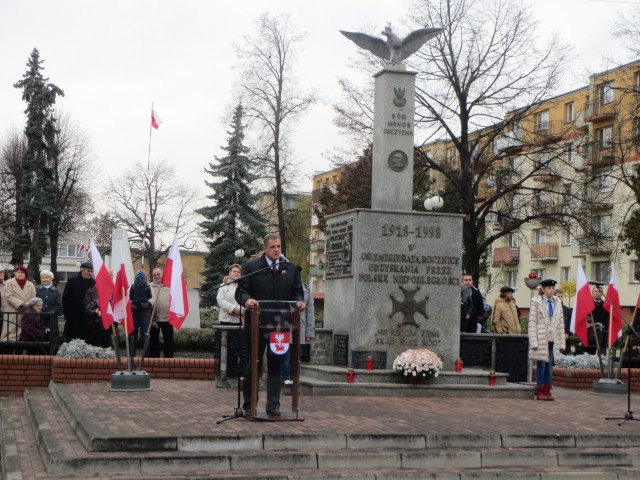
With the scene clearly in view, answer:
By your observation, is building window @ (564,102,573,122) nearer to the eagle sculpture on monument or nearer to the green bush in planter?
the green bush in planter

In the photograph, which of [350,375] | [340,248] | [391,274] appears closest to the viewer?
[350,375]

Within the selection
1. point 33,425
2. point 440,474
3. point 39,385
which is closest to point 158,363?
point 39,385

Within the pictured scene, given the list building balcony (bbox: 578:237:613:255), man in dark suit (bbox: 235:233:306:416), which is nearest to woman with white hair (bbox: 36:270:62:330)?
man in dark suit (bbox: 235:233:306:416)

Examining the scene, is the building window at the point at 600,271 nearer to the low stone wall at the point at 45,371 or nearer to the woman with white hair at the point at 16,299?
the woman with white hair at the point at 16,299

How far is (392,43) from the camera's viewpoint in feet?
51.4

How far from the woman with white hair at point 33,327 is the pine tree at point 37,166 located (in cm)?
3742

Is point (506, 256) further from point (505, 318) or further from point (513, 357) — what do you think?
point (513, 357)

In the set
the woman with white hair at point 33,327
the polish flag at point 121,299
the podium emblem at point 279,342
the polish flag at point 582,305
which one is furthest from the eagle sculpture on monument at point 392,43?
the podium emblem at point 279,342

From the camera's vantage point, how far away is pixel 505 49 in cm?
3278

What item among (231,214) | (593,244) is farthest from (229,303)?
(231,214)

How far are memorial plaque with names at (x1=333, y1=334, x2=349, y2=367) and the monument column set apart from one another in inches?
83.5

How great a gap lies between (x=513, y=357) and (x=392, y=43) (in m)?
5.45

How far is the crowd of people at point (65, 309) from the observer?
50.4 ft

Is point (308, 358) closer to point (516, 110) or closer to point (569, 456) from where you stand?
point (569, 456)
